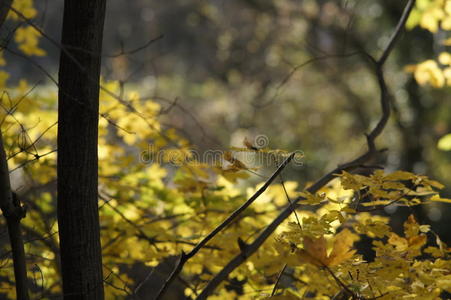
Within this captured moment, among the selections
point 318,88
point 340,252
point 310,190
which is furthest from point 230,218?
point 318,88

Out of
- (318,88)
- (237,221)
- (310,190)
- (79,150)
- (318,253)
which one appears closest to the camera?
(318,253)

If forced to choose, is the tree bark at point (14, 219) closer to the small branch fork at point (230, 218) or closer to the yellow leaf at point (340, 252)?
the small branch fork at point (230, 218)

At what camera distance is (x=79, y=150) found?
3.90ft

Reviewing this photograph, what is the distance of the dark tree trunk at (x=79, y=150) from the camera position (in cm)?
116

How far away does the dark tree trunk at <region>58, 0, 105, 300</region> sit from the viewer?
1156mm

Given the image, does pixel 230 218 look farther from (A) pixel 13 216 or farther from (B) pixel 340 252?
(A) pixel 13 216

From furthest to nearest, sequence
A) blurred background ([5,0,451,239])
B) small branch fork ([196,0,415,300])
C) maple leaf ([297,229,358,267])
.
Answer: blurred background ([5,0,451,239]) < small branch fork ([196,0,415,300]) < maple leaf ([297,229,358,267])

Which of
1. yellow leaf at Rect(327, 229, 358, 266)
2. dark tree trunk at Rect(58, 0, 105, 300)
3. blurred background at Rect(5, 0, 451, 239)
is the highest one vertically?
blurred background at Rect(5, 0, 451, 239)

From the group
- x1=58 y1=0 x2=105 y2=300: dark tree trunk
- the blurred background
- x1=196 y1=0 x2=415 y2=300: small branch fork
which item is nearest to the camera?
x1=58 y1=0 x2=105 y2=300: dark tree trunk

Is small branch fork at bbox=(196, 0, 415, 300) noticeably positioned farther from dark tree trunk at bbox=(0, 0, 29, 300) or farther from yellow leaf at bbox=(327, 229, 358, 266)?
dark tree trunk at bbox=(0, 0, 29, 300)

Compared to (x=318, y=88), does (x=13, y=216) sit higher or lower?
lower

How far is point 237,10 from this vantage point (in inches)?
442

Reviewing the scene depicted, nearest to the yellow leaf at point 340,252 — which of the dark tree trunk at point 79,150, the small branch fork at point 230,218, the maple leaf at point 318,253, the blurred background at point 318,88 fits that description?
the maple leaf at point 318,253

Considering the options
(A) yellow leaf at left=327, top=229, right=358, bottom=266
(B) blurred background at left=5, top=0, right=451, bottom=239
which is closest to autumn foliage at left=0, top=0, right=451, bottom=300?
(A) yellow leaf at left=327, top=229, right=358, bottom=266
